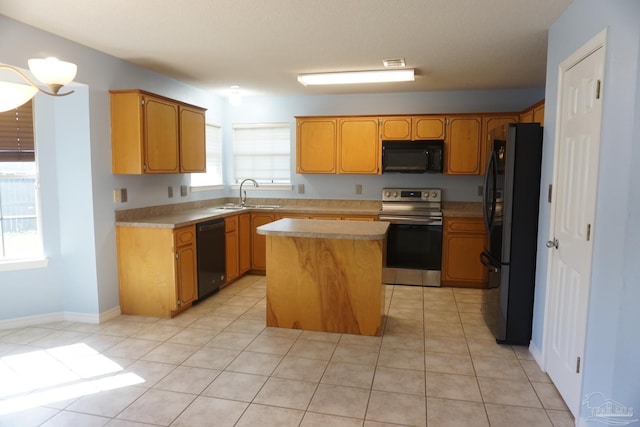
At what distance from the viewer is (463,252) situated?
489 centimetres

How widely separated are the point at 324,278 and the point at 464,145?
8.85ft

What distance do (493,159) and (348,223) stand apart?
1359 mm

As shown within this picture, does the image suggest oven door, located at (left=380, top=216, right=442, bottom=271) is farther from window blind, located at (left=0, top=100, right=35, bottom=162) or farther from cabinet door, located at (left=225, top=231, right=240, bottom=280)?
window blind, located at (left=0, top=100, right=35, bottom=162)

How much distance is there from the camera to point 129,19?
9.52 ft

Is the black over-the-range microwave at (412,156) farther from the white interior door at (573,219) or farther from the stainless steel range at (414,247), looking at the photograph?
the white interior door at (573,219)

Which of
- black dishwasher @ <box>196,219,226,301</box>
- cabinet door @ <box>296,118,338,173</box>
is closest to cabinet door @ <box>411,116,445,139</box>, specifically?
cabinet door @ <box>296,118,338,173</box>

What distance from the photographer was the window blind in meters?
3.52

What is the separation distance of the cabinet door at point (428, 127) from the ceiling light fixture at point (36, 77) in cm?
405

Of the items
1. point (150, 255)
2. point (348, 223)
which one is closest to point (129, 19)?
point (150, 255)

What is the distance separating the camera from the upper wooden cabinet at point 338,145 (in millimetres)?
5254

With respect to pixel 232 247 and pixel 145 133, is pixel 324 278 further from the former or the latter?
pixel 145 133

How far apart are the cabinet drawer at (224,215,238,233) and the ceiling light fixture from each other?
3.04 m

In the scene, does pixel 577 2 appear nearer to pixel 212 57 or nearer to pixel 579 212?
pixel 579 212

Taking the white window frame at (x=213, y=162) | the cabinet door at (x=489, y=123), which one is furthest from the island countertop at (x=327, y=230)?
the white window frame at (x=213, y=162)
